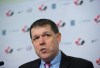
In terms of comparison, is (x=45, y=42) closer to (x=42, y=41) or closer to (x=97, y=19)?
(x=42, y=41)

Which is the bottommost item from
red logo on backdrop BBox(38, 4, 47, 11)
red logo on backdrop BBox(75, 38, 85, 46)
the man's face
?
red logo on backdrop BBox(75, 38, 85, 46)

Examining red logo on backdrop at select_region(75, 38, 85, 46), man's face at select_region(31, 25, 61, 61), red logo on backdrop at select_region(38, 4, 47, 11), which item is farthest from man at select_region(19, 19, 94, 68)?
red logo on backdrop at select_region(38, 4, 47, 11)

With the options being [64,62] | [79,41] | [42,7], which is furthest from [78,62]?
[42,7]

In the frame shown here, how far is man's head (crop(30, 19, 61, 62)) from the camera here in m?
1.93

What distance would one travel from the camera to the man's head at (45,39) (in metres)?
1.93

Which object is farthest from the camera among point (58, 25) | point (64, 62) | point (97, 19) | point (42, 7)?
point (42, 7)

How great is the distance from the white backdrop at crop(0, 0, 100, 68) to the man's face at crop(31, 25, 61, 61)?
133 centimetres

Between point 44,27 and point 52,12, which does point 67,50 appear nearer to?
point 52,12

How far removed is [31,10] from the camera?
3617 millimetres

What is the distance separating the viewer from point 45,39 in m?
1.94

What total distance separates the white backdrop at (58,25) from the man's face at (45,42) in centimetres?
133

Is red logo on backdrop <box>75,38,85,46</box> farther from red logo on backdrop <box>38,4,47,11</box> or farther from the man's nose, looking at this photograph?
the man's nose

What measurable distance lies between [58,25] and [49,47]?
1.52 m

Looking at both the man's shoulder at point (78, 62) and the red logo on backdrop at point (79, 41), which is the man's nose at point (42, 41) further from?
the red logo on backdrop at point (79, 41)
